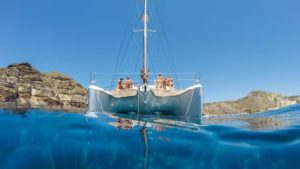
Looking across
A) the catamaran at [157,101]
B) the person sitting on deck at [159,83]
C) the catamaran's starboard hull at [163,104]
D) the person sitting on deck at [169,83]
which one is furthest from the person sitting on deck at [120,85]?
the person sitting on deck at [169,83]

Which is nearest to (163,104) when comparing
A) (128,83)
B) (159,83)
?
(159,83)

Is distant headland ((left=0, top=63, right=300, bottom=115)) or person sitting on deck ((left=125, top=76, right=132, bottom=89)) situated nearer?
person sitting on deck ((left=125, top=76, right=132, bottom=89))

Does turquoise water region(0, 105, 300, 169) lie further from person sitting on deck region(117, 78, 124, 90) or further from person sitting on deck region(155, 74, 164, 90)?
person sitting on deck region(117, 78, 124, 90)

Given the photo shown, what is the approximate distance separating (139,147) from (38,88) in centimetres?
8381

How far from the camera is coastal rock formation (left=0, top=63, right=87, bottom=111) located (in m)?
84.6

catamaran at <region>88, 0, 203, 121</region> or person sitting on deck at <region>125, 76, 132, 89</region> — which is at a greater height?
person sitting on deck at <region>125, 76, 132, 89</region>

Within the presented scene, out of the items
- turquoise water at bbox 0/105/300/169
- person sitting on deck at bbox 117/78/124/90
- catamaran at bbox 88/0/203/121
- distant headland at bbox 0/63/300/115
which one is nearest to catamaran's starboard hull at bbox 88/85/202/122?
catamaran at bbox 88/0/203/121

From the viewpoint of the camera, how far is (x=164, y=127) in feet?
39.4

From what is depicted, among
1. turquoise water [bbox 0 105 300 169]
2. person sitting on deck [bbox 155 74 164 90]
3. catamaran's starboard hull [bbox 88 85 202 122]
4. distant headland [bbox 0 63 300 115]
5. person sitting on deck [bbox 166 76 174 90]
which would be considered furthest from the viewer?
distant headland [bbox 0 63 300 115]

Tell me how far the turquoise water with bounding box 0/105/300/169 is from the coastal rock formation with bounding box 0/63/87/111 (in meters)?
68.7

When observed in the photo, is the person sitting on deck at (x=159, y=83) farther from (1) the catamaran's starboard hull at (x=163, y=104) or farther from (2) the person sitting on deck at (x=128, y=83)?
(2) the person sitting on deck at (x=128, y=83)

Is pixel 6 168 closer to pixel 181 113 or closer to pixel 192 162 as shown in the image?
pixel 192 162

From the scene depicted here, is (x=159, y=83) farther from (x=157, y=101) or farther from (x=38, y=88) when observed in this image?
(x=38, y=88)

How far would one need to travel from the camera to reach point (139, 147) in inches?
387
